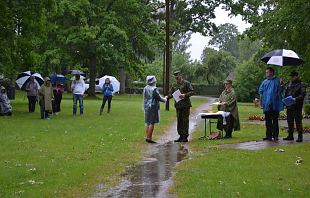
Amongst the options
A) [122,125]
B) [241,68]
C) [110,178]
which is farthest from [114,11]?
[110,178]

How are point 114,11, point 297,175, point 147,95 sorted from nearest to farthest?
1. point 297,175
2. point 147,95
3. point 114,11

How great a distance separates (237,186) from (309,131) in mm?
8733

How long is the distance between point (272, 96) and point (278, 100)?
0.20 meters

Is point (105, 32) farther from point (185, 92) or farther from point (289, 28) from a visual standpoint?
point (185, 92)

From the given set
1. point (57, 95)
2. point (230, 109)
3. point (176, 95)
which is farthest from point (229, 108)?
point (57, 95)

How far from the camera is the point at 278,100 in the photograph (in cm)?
1319

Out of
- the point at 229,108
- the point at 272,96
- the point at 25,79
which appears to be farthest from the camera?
the point at 25,79

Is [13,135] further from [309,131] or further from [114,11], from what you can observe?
[114,11]

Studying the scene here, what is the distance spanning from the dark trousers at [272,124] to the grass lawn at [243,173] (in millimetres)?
1089

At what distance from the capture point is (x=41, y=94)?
2038cm

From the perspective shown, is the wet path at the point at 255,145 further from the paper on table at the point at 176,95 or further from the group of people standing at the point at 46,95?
the group of people standing at the point at 46,95

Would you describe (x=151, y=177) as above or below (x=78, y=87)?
below

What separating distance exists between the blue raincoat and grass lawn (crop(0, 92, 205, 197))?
11.0 feet

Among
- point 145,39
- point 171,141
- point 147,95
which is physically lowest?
point 171,141
